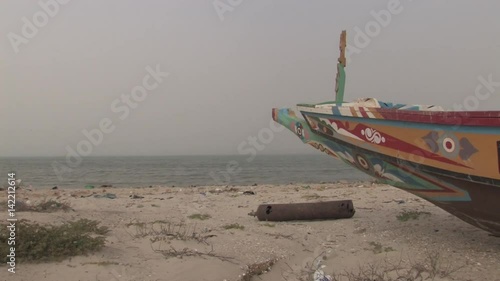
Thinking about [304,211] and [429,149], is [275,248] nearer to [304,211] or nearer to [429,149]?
[304,211]

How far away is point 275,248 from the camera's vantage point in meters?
5.97

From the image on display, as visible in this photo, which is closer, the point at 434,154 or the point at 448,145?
the point at 448,145

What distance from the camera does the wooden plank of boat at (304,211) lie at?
26.5 feet

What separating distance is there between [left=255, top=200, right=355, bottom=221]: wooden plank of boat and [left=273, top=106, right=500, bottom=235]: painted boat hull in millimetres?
1198

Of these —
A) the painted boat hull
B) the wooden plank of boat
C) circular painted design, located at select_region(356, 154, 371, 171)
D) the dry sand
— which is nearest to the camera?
the dry sand

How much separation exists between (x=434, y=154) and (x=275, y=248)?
2696mm

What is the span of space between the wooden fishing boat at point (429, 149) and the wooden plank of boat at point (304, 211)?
1.14m

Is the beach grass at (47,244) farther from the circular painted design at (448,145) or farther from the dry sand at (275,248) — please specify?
the circular painted design at (448,145)

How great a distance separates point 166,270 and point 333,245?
2753 millimetres

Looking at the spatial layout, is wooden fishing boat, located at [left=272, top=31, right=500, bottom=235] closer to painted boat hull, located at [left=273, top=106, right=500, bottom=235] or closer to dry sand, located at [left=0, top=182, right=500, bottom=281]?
painted boat hull, located at [left=273, top=106, right=500, bottom=235]

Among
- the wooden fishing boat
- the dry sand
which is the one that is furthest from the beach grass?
the wooden fishing boat

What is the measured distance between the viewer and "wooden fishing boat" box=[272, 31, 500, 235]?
5.22 meters

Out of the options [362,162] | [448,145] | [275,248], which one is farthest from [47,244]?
[448,145]

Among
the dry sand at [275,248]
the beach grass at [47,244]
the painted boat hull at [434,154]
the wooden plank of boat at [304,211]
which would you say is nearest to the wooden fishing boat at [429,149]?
the painted boat hull at [434,154]
